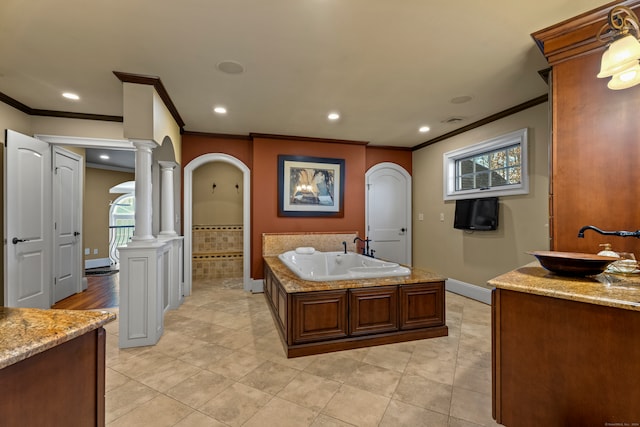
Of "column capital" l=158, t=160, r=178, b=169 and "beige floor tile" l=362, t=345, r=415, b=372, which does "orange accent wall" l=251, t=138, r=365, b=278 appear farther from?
"beige floor tile" l=362, t=345, r=415, b=372

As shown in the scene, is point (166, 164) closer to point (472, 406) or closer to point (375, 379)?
point (375, 379)

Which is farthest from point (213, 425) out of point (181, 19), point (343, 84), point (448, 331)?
point (343, 84)

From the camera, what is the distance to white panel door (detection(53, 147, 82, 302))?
144 inches

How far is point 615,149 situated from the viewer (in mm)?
1671

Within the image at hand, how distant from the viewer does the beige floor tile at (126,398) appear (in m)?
1.65

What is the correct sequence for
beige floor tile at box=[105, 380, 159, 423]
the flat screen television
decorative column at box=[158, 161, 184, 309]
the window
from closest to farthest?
1. beige floor tile at box=[105, 380, 159, 423]
2. the window
3. decorative column at box=[158, 161, 184, 309]
4. the flat screen television

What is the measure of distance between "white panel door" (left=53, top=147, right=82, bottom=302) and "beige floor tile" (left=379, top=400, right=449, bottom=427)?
4.30 meters

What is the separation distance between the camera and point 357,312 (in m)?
2.50

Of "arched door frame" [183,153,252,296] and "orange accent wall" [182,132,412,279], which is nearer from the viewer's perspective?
"arched door frame" [183,153,252,296]

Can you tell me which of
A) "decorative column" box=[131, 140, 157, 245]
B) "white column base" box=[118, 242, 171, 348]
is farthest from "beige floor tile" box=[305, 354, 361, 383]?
"decorative column" box=[131, 140, 157, 245]

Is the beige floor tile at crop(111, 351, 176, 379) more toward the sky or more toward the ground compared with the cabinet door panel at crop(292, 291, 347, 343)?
more toward the ground

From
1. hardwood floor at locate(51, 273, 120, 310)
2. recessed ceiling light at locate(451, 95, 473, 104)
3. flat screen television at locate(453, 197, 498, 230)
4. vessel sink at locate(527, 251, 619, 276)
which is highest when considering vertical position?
recessed ceiling light at locate(451, 95, 473, 104)

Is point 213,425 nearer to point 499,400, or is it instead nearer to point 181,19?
point 499,400

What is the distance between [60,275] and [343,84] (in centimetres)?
439
